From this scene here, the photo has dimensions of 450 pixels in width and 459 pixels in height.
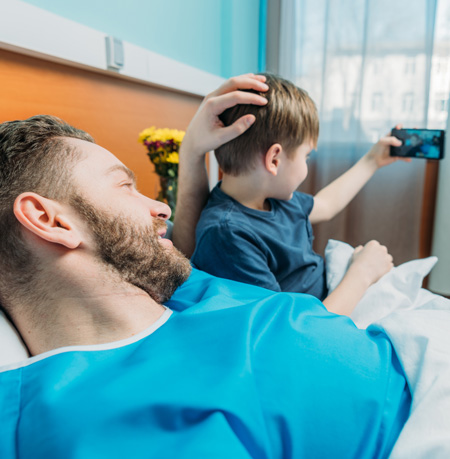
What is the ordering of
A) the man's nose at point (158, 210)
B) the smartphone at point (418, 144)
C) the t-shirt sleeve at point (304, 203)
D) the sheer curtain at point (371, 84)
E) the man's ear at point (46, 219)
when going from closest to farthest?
1. the man's ear at point (46, 219)
2. the man's nose at point (158, 210)
3. the t-shirt sleeve at point (304, 203)
4. the smartphone at point (418, 144)
5. the sheer curtain at point (371, 84)

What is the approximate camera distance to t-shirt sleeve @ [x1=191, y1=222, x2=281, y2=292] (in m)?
0.92

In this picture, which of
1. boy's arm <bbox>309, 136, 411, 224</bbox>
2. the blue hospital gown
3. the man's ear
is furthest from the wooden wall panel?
the blue hospital gown

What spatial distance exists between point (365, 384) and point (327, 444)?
9 cm

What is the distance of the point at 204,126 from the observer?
1.01 metres

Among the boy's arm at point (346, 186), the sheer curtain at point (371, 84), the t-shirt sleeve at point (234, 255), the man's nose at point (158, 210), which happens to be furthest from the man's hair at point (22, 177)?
the sheer curtain at point (371, 84)

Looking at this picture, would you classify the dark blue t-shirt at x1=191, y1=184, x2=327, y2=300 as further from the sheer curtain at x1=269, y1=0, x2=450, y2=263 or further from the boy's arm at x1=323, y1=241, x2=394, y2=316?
the sheer curtain at x1=269, y1=0, x2=450, y2=263

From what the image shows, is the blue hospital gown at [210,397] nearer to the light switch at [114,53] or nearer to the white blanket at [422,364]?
the white blanket at [422,364]

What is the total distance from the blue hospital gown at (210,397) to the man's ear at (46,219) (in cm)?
16

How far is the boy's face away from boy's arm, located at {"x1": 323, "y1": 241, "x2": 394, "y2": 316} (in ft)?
0.81

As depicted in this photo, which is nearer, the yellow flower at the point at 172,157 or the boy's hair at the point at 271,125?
the boy's hair at the point at 271,125

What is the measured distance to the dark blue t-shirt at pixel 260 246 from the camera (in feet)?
3.03

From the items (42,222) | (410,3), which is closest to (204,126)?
(42,222)

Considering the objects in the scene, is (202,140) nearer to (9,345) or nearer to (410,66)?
(9,345)

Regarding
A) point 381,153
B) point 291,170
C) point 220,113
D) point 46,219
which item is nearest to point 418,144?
A: point 381,153
